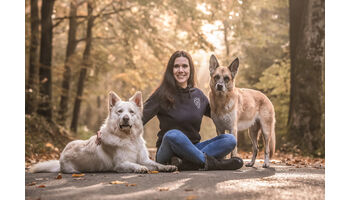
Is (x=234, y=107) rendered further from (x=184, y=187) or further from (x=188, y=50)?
(x=188, y=50)

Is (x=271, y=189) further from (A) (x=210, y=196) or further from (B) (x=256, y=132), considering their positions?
(B) (x=256, y=132)

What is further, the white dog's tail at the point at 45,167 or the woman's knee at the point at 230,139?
the white dog's tail at the point at 45,167

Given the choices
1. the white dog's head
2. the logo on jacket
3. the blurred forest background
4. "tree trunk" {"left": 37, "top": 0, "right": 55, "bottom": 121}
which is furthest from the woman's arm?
"tree trunk" {"left": 37, "top": 0, "right": 55, "bottom": 121}

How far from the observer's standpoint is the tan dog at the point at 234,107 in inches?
242

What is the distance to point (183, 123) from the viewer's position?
5648 millimetres

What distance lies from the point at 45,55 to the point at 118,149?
28.9ft

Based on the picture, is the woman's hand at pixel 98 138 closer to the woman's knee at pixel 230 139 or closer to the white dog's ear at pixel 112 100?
the white dog's ear at pixel 112 100

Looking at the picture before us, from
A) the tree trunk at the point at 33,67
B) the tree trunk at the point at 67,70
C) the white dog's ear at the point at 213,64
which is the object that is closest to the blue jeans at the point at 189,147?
the white dog's ear at the point at 213,64

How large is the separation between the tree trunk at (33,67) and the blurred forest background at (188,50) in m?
0.03

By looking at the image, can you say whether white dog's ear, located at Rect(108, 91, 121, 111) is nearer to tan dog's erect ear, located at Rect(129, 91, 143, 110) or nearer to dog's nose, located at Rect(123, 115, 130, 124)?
tan dog's erect ear, located at Rect(129, 91, 143, 110)

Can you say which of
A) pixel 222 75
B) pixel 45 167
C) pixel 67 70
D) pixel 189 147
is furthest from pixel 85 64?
pixel 189 147

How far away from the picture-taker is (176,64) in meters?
5.88
